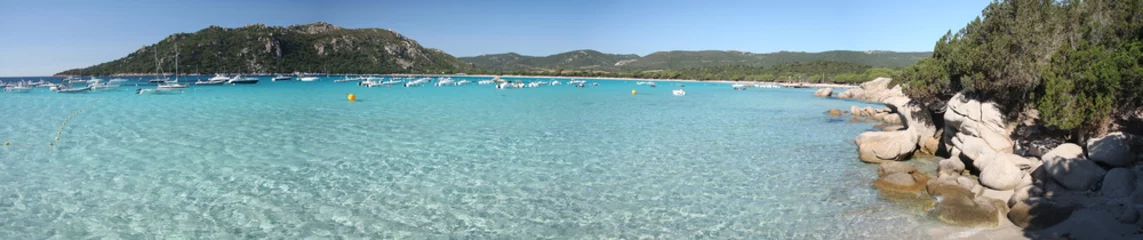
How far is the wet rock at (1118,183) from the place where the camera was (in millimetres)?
9586

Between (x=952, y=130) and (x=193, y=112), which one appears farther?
(x=193, y=112)

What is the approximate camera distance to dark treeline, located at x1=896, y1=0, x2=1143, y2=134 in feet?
40.2

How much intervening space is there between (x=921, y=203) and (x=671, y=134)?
42.8 feet

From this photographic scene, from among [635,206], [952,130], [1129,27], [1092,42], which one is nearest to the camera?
[635,206]

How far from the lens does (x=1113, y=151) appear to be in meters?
11.1

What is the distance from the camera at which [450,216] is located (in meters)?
10.2

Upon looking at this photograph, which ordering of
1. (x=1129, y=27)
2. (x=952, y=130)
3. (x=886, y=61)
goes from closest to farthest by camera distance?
(x=1129, y=27), (x=952, y=130), (x=886, y=61)

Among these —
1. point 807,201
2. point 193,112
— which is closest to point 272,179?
point 807,201

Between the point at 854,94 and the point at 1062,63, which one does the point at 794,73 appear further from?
the point at 1062,63

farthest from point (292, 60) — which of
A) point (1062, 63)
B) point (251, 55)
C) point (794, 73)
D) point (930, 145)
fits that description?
point (1062, 63)

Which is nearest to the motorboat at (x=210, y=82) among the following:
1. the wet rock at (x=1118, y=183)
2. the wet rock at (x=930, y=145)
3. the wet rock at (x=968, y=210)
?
the wet rock at (x=930, y=145)

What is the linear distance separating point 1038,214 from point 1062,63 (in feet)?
24.2

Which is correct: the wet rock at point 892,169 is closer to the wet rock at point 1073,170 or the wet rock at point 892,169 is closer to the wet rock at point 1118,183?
the wet rock at point 1073,170

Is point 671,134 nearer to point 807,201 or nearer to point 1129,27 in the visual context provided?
point 807,201
